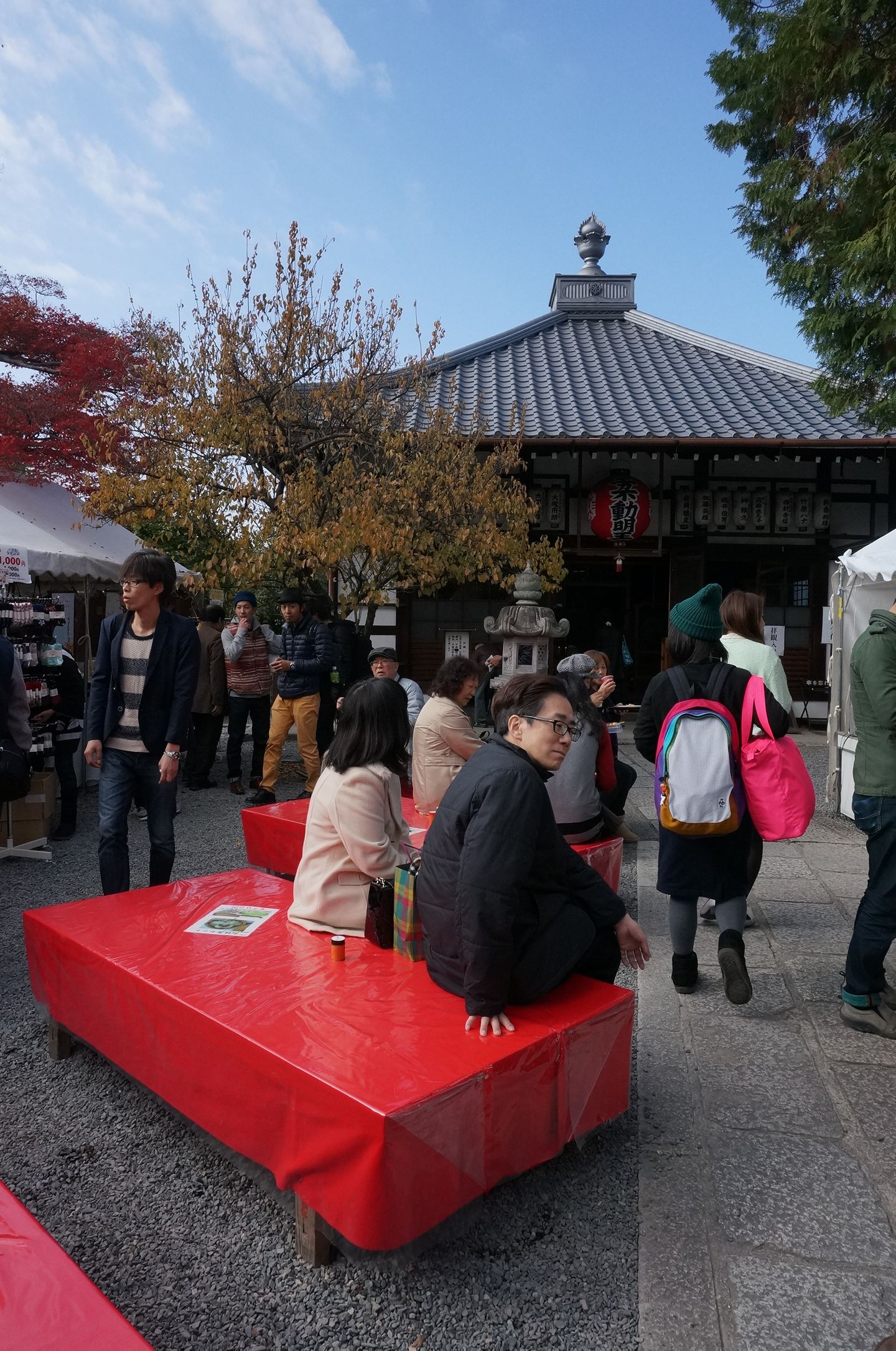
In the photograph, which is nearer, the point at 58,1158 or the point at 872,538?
the point at 58,1158

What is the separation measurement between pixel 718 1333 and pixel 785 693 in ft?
→ 11.8

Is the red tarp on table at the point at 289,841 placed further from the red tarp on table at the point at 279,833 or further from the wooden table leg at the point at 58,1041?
the wooden table leg at the point at 58,1041

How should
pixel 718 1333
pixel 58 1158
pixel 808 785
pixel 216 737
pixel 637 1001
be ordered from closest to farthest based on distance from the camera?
1. pixel 718 1333
2. pixel 58 1158
3. pixel 808 785
4. pixel 637 1001
5. pixel 216 737

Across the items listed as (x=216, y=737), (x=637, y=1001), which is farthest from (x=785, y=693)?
(x=216, y=737)

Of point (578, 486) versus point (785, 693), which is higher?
point (578, 486)

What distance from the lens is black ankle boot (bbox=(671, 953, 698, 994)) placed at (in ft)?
12.1

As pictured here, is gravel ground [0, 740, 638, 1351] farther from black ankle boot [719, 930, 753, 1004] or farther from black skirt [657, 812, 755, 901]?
black skirt [657, 812, 755, 901]

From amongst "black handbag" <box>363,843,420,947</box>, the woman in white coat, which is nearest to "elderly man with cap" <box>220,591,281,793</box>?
the woman in white coat

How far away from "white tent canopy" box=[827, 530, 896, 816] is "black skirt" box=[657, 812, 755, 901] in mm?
3747

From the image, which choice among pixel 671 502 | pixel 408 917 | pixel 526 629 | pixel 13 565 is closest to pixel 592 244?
pixel 671 502

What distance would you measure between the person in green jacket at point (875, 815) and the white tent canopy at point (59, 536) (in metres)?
6.44

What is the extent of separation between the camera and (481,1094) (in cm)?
211

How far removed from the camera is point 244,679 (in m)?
8.30

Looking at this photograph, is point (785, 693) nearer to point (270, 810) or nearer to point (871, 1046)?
point (871, 1046)
